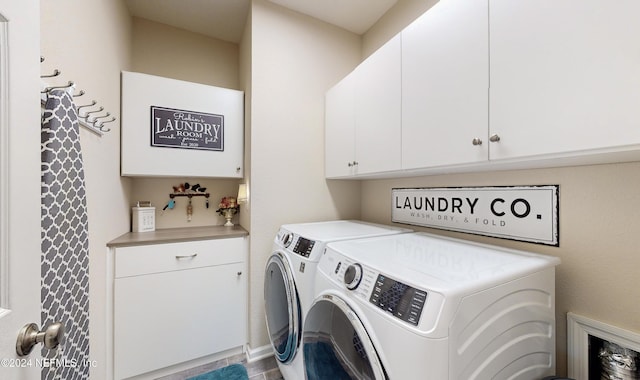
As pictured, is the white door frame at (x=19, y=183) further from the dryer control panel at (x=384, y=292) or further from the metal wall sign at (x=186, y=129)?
the metal wall sign at (x=186, y=129)

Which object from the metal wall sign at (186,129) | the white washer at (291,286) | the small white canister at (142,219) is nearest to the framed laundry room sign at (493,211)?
the white washer at (291,286)

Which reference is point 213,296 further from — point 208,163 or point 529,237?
point 529,237

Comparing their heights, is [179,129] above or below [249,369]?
above

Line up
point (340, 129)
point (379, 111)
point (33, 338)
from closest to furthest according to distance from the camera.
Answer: point (33, 338) → point (379, 111) → point (340, 129)

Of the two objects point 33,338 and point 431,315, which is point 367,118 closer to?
point 431,315

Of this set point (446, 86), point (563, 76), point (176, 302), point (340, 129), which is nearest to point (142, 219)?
point (176, 302)

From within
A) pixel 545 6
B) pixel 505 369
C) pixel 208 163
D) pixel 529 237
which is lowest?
pixel 505 369

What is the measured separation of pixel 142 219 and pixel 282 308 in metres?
1.39

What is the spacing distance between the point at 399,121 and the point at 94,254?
1816 millimetres

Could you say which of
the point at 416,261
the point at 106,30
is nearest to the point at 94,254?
the point at 106,30

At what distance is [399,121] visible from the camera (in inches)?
53.8

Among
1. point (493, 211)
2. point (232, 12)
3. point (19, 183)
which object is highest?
point (232, 12)

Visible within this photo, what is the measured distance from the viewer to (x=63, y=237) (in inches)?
35.6

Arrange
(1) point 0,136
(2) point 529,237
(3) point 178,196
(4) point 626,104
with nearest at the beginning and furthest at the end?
(1) point 0,136, (4) point 626,104, (2) point 529,237, (3) point 178,196
